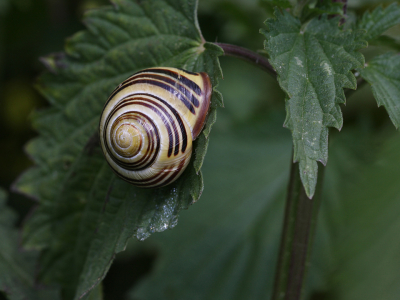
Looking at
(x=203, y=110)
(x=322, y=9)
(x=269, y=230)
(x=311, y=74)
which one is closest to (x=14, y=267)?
(x=203, y=110)

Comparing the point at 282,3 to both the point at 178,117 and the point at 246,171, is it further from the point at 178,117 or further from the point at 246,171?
the point at 246,171

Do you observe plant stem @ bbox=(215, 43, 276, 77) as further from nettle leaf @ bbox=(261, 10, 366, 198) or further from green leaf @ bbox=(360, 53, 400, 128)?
green leaf @ bbox=(360, 53, 400, 128)

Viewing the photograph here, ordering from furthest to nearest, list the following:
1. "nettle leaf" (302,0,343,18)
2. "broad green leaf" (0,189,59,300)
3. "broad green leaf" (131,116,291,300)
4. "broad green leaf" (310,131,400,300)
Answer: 1. "broad green leaf" (131,116,291,300)
2. "broad green leaf" (310,131,400,300)
3. "broad green leaf" (0,189,59,300)
4. "nettle leaf" (302,0,343,18)

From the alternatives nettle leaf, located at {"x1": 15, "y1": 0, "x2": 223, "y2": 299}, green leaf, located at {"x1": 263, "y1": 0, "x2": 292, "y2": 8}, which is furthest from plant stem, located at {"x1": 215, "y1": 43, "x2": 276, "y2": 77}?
green leaf, located at {"x1": 263, "y1": 0, "x2": 292, "y2": 8}

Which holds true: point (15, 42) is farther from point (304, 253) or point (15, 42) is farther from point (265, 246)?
point (304, 253)

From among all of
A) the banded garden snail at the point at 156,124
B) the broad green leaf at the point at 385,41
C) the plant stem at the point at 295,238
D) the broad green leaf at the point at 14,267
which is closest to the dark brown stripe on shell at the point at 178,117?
the banded garden snail at the point at 156,124

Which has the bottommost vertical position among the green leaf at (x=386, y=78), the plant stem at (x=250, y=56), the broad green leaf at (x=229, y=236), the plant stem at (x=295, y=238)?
the broad green leaf at (x=229, y=236)

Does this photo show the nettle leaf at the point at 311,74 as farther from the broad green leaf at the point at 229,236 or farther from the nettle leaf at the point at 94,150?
the broad green leaf at the point at 229,236
